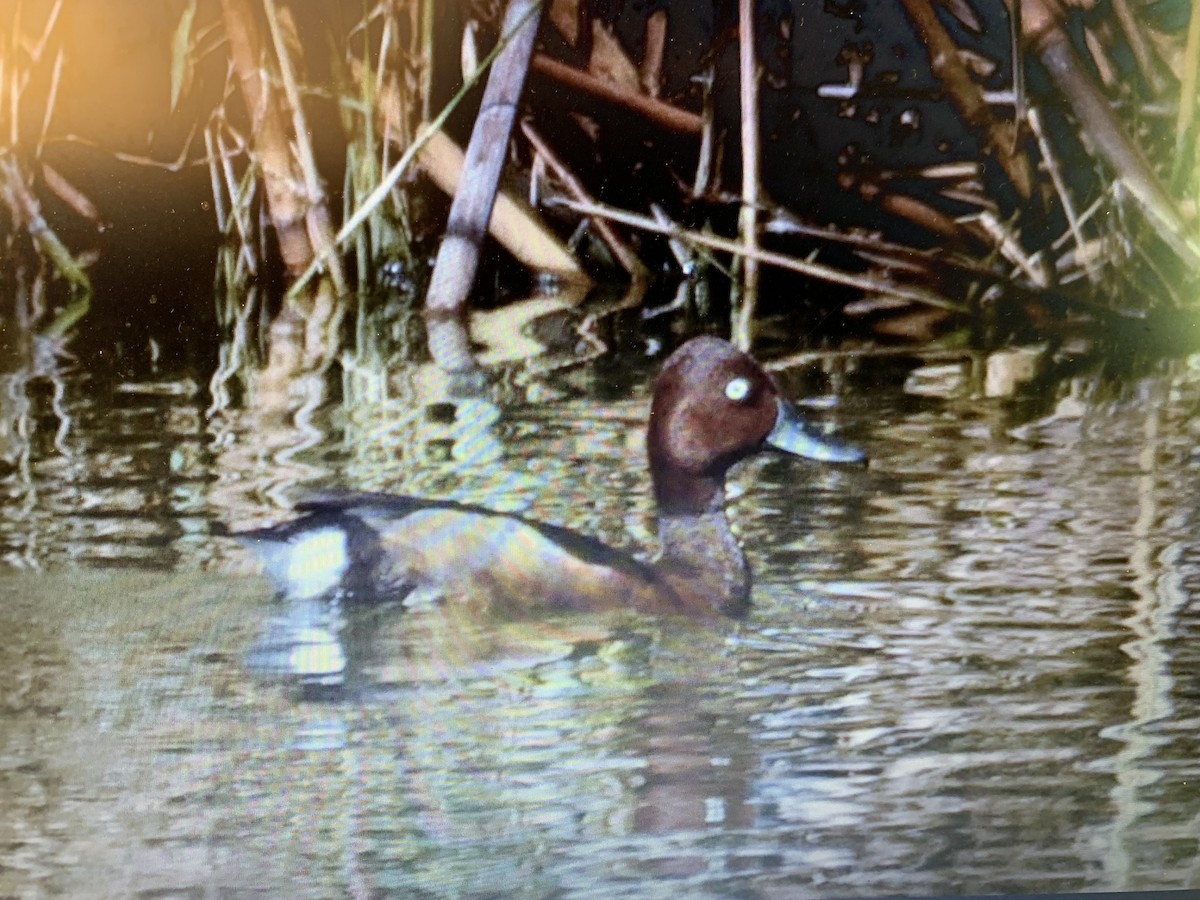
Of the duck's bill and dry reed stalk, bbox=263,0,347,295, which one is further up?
dry reed stalk, bbox=263,0,347,295

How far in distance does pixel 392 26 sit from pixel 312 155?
0.57ft

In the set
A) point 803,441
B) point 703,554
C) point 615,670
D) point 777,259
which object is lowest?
point 615,670

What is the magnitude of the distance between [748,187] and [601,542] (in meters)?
0.45

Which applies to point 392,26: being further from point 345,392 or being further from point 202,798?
point 202,798

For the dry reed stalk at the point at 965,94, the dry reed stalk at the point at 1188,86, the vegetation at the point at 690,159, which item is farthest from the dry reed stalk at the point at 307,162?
the dry reed stalk at the point at 1188,86

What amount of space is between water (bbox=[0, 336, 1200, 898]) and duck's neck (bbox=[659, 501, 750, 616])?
3 centimetres

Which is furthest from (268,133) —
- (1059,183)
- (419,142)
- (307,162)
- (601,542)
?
(1059,183)

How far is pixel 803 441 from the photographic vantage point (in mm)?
1633

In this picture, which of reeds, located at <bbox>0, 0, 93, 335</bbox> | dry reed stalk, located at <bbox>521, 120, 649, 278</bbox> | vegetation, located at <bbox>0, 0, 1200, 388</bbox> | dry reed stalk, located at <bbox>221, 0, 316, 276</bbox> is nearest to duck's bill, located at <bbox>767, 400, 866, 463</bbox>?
vegetation, located at <bbox>0, 0, 1200, 388</bbox>

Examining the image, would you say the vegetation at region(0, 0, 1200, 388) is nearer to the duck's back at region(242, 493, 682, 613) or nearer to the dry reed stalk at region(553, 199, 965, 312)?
the dry reed stalk at region(553, 199, 965, 312)

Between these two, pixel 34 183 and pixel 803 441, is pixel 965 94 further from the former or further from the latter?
pixel 34 183

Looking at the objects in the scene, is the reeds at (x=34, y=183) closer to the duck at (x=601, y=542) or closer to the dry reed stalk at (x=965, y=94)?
the duck at (x=601, y=542)

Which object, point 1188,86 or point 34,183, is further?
point 1188,86

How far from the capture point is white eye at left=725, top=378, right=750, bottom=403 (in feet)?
5.36
